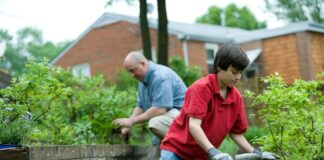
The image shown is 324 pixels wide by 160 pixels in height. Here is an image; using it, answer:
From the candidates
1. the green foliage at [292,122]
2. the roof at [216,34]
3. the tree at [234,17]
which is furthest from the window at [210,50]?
the tree at [234,17]

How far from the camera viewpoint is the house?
2323 centimetres

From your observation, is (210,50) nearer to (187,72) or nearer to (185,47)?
(185,47)

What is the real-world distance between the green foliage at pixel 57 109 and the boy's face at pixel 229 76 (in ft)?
5.45

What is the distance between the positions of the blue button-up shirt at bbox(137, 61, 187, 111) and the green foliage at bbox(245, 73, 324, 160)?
1549 millimetres

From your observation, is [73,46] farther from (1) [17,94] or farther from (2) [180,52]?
(1) [17,94]

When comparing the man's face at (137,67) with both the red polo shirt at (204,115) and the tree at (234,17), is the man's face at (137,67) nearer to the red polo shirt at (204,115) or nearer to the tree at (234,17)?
the red polo shirt at (204,115)

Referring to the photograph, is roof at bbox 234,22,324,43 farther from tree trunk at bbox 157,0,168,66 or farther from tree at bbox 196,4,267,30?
tree at bbox 196,4,267,30

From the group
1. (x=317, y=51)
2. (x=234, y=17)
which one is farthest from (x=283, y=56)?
(x=234, y=17)

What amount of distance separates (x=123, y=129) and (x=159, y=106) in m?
0.75

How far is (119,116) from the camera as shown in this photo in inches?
286

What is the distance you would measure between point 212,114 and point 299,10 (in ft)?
103

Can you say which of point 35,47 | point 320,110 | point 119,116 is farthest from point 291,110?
point 35,47

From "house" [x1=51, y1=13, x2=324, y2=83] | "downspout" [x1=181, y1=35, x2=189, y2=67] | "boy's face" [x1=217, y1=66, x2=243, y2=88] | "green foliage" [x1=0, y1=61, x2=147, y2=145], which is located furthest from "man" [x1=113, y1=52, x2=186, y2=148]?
"downspout" [x1=181, y1=35, x2=189, y2=67]

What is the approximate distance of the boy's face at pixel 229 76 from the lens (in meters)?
3.75
